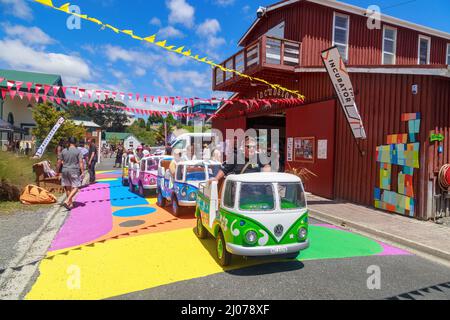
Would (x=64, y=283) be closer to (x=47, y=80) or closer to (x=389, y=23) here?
(x=389, y=23)

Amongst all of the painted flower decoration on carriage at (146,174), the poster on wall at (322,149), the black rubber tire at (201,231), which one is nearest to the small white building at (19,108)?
the painted flower decoration on carriage at (146,174)

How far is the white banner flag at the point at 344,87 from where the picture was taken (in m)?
9.12

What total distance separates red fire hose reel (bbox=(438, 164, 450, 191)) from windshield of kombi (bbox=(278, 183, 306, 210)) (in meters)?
5.28

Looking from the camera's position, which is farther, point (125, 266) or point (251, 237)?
point (125, 266)

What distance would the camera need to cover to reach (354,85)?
10070 millimetres

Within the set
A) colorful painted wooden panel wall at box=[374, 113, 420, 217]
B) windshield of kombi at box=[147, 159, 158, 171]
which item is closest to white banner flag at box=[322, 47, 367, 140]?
colorful painted wooden panel wall at box=[374, 113, 420, 217]

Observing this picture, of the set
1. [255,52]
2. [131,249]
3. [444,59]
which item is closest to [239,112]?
[255,52]

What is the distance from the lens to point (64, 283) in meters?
4.27

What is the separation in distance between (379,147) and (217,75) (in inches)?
429

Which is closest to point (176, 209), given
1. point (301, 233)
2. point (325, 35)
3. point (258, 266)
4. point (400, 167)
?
point (258, 266)

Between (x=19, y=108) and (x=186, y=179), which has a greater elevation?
(x=19, y=108)

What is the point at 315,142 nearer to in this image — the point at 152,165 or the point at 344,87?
the point at 344,87

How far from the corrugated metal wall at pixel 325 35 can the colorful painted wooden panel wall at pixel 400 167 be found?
21.0 ft

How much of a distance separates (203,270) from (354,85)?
8.30m
